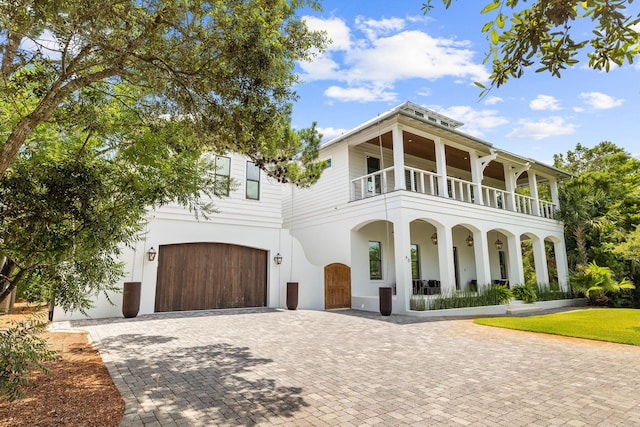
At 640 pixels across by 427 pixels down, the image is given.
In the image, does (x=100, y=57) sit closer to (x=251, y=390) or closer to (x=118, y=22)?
(x=118, y=22)

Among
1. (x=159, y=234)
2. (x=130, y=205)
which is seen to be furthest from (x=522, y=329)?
(x=159, y=234)

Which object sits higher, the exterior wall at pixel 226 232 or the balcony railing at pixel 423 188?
the balcony railing at pixel 423 188

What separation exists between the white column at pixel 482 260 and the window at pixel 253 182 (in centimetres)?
955

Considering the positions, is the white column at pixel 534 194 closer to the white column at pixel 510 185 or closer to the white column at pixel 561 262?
the white column at pixel 510 185

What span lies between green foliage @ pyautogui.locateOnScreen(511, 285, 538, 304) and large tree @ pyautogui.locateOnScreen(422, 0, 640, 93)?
46.9ft

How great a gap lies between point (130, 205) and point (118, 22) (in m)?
2.27

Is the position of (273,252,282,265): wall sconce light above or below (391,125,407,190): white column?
below

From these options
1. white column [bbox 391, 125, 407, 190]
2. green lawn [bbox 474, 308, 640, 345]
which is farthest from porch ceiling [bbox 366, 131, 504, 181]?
green lawn [bbox 474, 308, 640, 345]

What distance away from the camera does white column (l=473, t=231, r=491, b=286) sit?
46.3ft

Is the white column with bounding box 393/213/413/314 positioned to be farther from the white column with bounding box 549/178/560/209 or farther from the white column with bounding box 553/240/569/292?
the white column with bounding box 549/178/560/209

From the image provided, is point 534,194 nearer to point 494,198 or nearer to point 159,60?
point 494,198

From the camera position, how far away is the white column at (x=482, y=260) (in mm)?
14102

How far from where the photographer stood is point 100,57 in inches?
181

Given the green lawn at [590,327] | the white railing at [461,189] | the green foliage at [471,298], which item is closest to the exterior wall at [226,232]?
the green foliage at [471,298]
